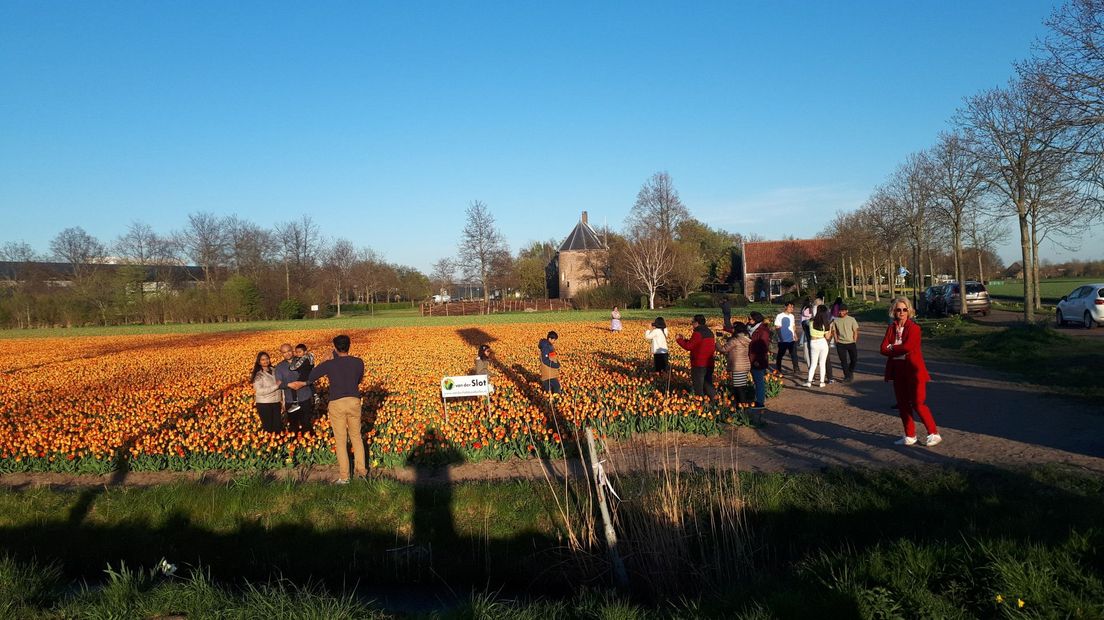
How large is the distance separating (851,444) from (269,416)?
312 inches

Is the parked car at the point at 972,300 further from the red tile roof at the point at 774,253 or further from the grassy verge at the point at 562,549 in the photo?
the red tile roof at the point at 774,253

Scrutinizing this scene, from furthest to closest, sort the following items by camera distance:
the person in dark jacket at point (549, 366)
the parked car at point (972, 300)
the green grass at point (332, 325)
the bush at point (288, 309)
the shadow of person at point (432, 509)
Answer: the bush at point (288, 309), the green grass at point (332, 325), the parked car at point (972, 300), the person in dark jacket at point (549, 366), the shadow of person at point (432, 509)

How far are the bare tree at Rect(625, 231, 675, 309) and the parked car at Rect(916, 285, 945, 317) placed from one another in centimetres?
2982

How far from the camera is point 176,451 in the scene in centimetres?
977

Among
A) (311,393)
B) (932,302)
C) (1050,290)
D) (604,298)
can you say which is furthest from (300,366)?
(1050,290)

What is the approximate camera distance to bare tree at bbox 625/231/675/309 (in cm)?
6794

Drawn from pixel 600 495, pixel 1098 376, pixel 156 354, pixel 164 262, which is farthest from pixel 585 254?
pixel 600 495

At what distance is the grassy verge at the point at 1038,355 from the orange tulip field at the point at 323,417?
5031 millimetres

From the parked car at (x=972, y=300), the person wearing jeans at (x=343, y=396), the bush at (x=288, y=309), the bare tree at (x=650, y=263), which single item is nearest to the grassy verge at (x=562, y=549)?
the person wearing jeans at (x=343, y=396)

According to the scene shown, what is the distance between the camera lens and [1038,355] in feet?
53.8

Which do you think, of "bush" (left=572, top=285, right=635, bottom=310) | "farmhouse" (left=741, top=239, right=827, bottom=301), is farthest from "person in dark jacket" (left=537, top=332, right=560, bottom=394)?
"farmhouse" (left=741, top=239, right=827, bottom=301)

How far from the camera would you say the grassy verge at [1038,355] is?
42.0 ft

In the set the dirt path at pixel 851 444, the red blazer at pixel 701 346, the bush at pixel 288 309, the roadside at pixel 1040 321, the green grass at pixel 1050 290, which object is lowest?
the green grass at pixel 1050 290

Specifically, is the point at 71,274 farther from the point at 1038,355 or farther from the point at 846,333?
the point at 1038,355
